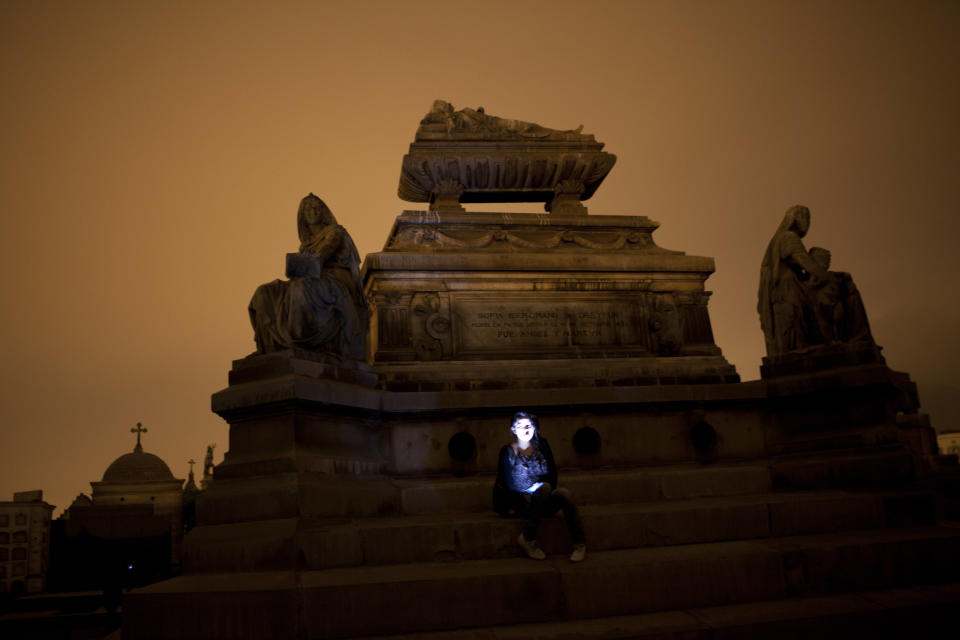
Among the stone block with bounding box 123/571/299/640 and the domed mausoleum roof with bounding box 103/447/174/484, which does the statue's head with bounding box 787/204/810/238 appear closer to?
the stone block with bounding box 123/571/299/640

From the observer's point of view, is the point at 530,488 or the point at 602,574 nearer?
the point at 602,574

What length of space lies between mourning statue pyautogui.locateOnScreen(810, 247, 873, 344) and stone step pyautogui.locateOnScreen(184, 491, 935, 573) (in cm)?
287

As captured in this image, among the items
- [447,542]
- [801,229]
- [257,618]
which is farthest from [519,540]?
[801,229]

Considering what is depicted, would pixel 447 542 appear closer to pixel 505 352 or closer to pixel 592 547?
pixel 592 547

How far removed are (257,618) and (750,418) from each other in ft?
25.1

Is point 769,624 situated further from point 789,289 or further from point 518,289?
point 518,289

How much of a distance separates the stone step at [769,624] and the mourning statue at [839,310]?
468 centimetres

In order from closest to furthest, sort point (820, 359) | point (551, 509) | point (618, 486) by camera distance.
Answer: point (551, 509)
point (618, 486)
point (820, 359)

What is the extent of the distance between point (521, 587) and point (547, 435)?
3.97 m

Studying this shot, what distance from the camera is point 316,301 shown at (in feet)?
29.0

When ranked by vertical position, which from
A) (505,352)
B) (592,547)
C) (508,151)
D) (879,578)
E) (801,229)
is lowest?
(879,578)

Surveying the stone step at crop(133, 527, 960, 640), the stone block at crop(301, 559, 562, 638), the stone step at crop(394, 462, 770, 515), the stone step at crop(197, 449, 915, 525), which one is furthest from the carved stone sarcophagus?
the stone block at crop(301, 559, 562, 638)

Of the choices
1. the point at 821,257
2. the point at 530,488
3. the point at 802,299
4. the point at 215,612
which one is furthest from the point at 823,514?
the point at 215,612

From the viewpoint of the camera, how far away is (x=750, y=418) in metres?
10.6
